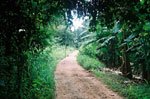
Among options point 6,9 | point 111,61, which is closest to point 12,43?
point 6,9

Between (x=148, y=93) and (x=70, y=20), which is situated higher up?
(x=70, y=20)

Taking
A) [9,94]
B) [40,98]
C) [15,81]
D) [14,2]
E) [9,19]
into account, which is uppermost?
[14,2]

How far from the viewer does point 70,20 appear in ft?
8.68

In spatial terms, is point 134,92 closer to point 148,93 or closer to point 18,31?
point 148,93

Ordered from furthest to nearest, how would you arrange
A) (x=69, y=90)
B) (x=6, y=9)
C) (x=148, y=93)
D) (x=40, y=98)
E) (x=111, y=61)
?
(x=111, y=61) < (x=69, y=90) < (x=148, y=93) < (x=40, y=98) < (x=6, y=9)

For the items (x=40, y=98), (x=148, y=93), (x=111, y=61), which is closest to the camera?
(x=40, y=98)

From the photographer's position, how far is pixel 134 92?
186 inches

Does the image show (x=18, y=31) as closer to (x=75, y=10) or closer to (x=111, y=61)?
(x=75, y=10)

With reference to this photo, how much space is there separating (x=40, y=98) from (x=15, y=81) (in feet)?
3.86

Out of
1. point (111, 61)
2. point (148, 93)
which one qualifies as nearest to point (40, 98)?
point (148, 93)

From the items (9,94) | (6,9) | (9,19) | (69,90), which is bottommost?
(69,90)

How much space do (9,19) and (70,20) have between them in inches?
48.2

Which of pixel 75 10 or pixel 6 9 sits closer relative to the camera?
pixel 6 9

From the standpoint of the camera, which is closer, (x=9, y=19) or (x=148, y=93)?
(x=9, y=19)
